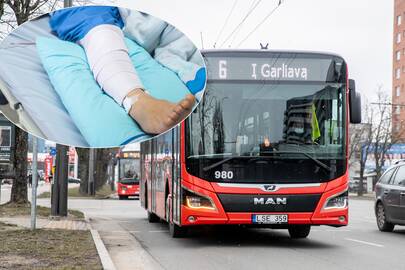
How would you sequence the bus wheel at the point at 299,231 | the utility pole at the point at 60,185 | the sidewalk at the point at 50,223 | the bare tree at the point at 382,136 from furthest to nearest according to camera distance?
the bare tree at the point at 382,136 → the utility pole at the point at 60,185 → the sidewalk at the point at 50,223 → the bus wheel at the point at 299,231

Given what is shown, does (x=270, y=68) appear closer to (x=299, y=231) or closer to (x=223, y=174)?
(x=223, y=174)

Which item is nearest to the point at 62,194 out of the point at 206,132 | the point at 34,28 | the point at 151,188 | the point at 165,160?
the point at 151,188

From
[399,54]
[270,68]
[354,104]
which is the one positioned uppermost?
[399,54]

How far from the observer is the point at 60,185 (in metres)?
17.3

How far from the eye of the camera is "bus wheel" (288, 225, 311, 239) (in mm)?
13352

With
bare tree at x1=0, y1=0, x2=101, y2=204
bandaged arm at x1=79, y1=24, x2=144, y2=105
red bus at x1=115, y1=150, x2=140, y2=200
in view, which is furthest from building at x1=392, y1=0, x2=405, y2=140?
bandaged arm at x1=79, y1=24, x2=144, y2=105

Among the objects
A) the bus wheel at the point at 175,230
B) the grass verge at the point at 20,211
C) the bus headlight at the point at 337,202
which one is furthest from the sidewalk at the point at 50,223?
the bus headlight at the point at 337,202

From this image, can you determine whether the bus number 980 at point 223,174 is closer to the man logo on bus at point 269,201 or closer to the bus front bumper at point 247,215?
the bus front bumper at point 247,215

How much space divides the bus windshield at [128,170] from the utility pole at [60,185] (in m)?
23.3

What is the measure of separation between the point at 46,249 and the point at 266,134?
395cm

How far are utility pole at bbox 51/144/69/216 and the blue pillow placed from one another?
35.4ft

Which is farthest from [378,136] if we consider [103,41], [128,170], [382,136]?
[103,41]

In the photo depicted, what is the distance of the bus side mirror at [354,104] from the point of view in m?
11.4

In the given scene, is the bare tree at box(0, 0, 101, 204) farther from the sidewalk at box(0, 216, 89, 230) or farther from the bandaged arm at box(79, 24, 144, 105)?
the bandaged arm at box(79, 24, 144, 105)
